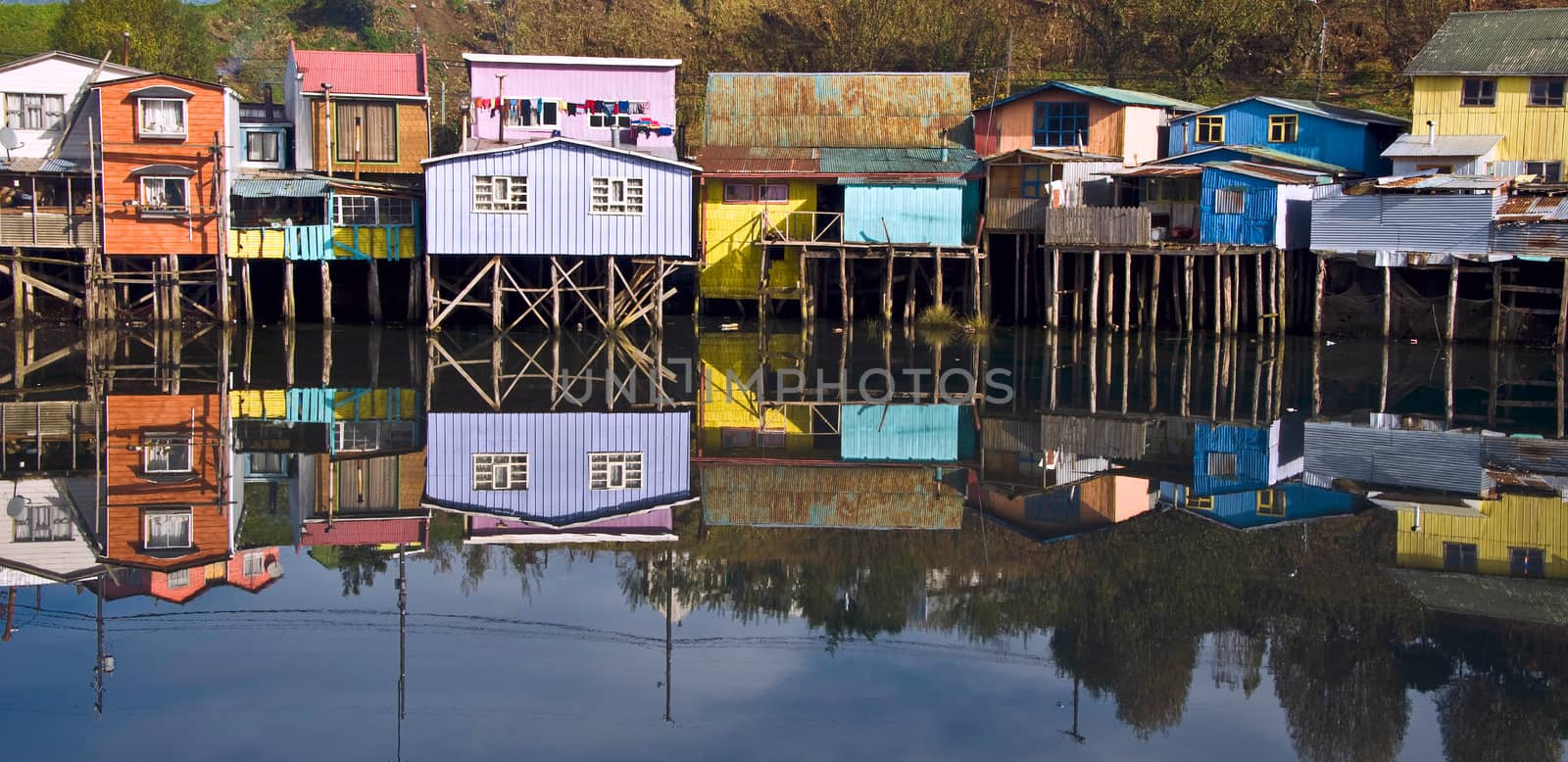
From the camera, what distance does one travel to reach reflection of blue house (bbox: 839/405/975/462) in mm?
20781

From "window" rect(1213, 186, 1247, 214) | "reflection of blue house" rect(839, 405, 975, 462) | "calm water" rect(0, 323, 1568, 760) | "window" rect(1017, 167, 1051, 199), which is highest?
"window" rect(1017, 167, 1051, 199)

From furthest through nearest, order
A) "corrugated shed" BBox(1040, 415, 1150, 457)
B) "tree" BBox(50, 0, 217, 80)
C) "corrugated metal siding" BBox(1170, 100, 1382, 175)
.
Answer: "tree" BBox(50, 0, 217, 80) → "corrugated metal siding" BBox(1170, 100, 1382, 175) → "corrugated shed" BBox(1040, 415, 1150, 457)

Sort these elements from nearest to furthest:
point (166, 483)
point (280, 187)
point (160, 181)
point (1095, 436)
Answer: point (166, 483)
point (1095, 436)
point (160, 181)
point (280, 187)

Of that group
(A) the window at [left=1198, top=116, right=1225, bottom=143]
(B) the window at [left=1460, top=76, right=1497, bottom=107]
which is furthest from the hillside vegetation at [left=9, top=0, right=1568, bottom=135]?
(B) the window at [left=1460, top=76, right=1497, bottom=107]

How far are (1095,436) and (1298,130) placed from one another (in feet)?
59.2

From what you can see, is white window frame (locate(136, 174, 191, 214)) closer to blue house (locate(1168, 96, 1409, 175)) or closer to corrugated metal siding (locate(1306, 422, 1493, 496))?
blue house (locate(1168, 96, 1409, 175))

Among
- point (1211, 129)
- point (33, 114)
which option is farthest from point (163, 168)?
point (1211, 129)

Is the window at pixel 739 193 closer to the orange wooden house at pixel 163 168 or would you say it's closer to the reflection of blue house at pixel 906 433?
the orange wooden house at pixel 163 168

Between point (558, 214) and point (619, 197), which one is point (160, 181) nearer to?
point (558, 214)

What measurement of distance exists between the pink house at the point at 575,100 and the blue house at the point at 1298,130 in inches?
478

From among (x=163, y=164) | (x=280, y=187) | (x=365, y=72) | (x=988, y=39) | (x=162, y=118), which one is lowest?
(x=280, y=187)

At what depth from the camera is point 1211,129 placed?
37906 mm

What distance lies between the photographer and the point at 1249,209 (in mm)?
34906

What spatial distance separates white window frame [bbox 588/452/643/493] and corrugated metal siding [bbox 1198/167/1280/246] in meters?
19.0
